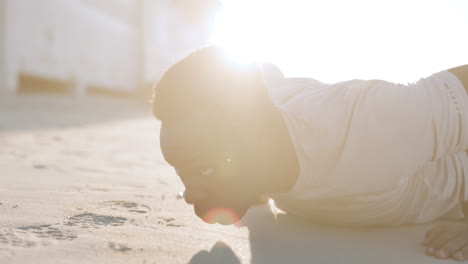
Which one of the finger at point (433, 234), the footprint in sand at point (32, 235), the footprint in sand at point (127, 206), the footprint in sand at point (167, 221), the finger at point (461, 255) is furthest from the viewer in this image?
the footprint in sand at point (127, 206)

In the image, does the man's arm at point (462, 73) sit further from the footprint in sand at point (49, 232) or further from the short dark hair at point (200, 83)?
the footprint in sand at point (49, 232)

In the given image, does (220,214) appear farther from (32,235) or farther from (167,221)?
(32,235)

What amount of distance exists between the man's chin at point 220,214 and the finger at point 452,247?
588 millimetres

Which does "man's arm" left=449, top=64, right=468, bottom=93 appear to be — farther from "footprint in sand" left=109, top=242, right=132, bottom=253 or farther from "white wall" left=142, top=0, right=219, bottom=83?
"white wall" left=142, top=0, right=219, bottom=83

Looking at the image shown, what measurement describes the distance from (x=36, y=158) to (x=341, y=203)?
2.12m

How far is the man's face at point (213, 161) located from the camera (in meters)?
1.29

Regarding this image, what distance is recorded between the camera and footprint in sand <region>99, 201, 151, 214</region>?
1661 mm

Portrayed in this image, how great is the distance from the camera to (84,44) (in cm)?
941

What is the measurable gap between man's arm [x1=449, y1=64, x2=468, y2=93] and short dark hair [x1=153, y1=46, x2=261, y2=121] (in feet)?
2.61

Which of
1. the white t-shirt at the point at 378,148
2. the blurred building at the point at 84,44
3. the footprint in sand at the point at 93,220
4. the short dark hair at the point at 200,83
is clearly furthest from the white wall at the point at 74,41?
the white t-shirt at the point at 378,148

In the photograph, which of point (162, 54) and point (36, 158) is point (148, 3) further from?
point (36, 158)

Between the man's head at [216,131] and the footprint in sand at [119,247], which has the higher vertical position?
the man's head at [216,131]

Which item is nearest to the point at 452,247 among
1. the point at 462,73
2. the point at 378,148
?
the point at 378,148

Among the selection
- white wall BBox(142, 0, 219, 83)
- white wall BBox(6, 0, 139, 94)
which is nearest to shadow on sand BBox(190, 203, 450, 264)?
white wall BBox(6, 0, 139, 94)
